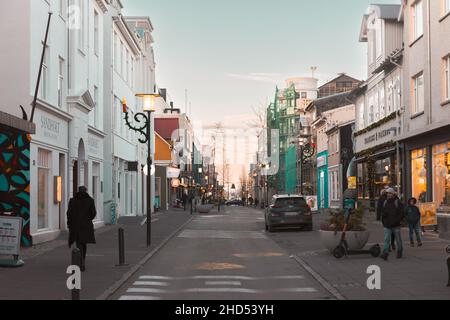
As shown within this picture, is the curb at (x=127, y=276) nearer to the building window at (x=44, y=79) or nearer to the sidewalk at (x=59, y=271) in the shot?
the sidewalk at (x=59, y=271)

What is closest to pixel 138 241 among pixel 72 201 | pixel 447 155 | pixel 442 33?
pixel 72 201

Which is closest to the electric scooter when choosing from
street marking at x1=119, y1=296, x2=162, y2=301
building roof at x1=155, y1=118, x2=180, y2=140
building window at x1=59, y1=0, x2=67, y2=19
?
street marking at x1=119, y1=296, x2=162, y2=301

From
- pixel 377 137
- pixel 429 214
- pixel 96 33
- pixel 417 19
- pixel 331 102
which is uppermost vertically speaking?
pixel 331 102

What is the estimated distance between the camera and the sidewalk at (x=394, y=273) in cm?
1096

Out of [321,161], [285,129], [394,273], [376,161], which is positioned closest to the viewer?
[394,273]

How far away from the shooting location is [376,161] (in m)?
36.0

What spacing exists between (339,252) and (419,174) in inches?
460

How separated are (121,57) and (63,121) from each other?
51.5 feet

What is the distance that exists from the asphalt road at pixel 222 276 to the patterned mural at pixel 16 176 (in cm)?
410

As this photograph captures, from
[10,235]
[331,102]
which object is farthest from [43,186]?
[331,102]

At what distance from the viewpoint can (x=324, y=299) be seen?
10750 millimetres

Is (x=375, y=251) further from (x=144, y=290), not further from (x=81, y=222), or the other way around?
(x=81, y=222)

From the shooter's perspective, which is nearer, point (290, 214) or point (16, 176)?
point (16, 176)

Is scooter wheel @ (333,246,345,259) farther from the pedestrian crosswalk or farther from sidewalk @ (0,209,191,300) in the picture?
sidewalk @ (0,209,191,300)
